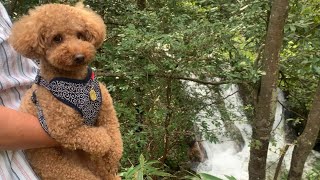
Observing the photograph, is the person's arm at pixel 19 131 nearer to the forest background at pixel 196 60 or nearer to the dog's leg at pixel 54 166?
the dog's leg at pixel 54 166

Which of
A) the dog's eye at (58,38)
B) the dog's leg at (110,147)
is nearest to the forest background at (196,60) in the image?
the dog's leg at (110,147)

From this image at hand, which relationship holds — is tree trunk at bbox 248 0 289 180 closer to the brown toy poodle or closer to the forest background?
the forest background

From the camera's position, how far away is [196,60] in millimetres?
4211

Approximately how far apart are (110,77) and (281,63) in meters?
1.89

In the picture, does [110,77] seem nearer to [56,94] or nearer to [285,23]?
[285,23]

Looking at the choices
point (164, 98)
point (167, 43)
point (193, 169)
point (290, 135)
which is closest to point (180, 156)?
point (193, 169)

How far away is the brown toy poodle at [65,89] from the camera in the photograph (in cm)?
141

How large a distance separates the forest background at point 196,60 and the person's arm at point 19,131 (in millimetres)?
2471

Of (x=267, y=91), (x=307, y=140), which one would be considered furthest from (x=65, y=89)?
(x=307, y=140)

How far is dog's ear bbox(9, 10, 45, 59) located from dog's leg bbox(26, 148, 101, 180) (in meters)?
0.35

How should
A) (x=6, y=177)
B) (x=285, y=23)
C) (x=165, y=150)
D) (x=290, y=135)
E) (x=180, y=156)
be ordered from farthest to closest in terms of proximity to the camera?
1. (x=290, y=135)
2. (x=180, y=156)
3. (x=165, y=150)
4. (x=285, y=23)
5. (x=6, y=177)

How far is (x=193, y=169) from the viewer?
734 cm

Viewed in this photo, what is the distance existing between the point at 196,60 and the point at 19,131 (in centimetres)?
312

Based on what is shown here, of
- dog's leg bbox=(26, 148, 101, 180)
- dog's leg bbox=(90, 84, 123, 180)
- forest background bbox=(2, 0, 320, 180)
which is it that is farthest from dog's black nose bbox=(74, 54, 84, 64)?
forest background bbox=(2, 0, 320, 180)
